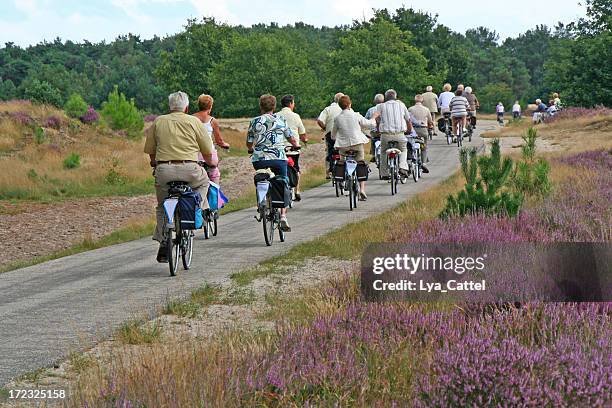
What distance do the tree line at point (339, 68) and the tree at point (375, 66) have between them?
72 mm

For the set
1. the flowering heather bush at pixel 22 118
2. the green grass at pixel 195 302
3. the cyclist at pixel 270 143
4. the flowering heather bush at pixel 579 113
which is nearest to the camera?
the green grass at pixel 195 302

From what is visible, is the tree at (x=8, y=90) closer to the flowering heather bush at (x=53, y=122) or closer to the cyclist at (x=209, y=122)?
the flowering heather bush at (x=53, y=122)

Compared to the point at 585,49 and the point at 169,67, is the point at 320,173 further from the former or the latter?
the point at 169,67

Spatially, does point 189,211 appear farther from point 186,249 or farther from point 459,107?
point 459,107

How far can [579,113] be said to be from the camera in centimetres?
4522

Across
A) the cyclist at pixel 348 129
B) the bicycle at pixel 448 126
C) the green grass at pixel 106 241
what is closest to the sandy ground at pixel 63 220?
the green grass at pixel 106 241

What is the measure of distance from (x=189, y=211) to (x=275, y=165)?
2735mm

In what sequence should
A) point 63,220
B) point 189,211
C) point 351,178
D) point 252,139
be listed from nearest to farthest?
1. point 189,211
2. point 252,139
3. point 351,178
4. point 63,220

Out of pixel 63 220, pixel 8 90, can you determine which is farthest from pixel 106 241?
pixel 8 90

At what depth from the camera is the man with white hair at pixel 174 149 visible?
11070 mm

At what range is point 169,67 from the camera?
4345 inches

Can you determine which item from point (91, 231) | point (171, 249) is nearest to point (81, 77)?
point (91, 231)

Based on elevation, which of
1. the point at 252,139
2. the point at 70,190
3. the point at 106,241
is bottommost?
the point at 106,241

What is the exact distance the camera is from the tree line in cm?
5634
